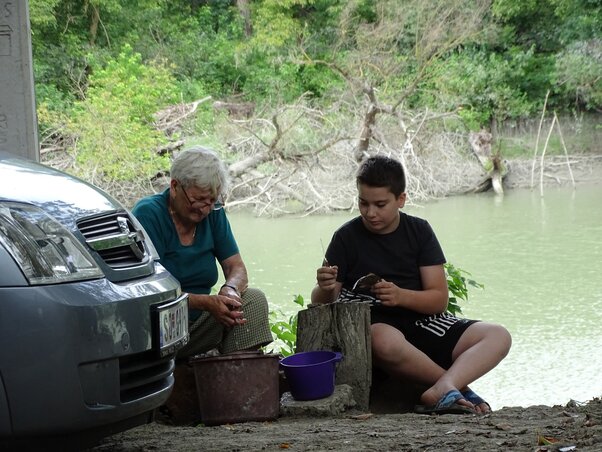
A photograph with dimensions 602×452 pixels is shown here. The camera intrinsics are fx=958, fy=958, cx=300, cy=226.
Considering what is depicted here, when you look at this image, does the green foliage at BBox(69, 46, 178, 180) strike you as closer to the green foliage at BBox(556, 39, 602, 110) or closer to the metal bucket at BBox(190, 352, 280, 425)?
the green foliage at BBox(556, 39, 602, 110)

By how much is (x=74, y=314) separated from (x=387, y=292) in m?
1.91

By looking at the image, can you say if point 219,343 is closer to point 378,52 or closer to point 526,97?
point 378,52

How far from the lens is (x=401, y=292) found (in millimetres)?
3951

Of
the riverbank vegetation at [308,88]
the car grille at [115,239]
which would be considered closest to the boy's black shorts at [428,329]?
the car grille at [115,239]

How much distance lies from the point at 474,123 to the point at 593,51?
3.91 metres

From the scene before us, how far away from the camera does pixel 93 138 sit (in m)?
17.2

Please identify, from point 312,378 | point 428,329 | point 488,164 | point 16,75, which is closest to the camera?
point 312,378

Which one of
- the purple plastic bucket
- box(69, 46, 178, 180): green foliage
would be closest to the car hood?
the purple plastic bucket

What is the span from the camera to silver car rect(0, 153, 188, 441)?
85.8 inches

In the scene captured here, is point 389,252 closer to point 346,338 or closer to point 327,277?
point 327,277

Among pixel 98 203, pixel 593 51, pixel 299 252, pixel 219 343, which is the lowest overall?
pixel 299 252

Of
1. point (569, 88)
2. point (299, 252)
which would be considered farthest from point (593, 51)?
point (299, 252)

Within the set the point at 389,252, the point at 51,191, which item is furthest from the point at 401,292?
the point at 51,191

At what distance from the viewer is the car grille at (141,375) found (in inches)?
96.6
